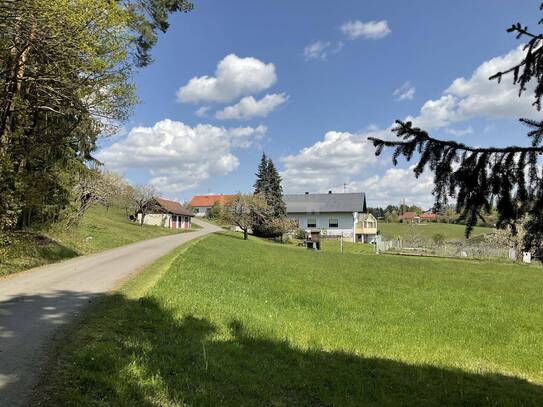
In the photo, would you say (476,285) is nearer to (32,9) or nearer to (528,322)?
(528,322)

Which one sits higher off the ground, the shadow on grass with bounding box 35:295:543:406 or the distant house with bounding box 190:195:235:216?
the distant house with bounding box 190:195:235:216

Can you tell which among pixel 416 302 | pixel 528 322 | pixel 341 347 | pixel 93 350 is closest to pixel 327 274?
pixel 416 302

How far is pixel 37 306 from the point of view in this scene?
9766mm

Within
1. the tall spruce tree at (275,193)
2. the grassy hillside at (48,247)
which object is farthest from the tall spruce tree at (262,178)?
the grassy hillside at (48,247)

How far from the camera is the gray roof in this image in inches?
2997

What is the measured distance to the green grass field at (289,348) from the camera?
5957 millimetres

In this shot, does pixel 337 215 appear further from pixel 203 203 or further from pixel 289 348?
pixel 289 348

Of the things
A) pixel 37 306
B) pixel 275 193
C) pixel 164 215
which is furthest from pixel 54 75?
pixel 164 215

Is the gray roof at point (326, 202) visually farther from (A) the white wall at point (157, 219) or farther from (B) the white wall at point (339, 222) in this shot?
(A) the white wall at point (157, 219)

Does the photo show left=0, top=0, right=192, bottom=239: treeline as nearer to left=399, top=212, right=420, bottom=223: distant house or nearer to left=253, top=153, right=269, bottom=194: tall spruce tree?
left=253, top=153, right=269, bottom=194: tall spruce tree

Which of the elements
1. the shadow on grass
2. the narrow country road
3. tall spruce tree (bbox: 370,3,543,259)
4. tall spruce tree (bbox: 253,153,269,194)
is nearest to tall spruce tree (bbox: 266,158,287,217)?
tall spruce tree (bbox: 253,153,269,194)

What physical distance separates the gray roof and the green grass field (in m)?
59.6

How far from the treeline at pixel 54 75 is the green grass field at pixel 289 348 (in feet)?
20.0

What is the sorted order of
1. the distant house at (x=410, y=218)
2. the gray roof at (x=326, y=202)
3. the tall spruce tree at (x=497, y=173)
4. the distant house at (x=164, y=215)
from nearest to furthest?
1. the tall spruce tree at (x=497, y=173)
2. the distant house at (x=164, y=215)
3. the gray roof at (x=326, y=202)
4. the distant house at (x=410, y=218)
